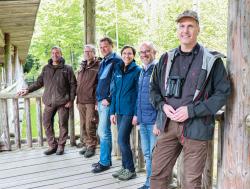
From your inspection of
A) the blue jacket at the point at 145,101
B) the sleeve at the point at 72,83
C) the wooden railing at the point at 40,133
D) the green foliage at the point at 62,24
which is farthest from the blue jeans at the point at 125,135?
the green foliage at the point at 62,24

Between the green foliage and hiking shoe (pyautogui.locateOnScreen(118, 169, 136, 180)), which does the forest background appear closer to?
the green foliage

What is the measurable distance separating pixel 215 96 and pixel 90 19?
334cm

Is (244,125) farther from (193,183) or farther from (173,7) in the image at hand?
(173,7)

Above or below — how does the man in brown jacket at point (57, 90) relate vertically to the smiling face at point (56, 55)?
below

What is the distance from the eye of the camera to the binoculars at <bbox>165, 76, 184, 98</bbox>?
8.75ft

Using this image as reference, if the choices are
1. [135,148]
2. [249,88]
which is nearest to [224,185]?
[249,88]

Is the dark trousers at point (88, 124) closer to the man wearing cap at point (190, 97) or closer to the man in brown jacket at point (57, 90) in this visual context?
the man in brown jacket at point (57, 90)

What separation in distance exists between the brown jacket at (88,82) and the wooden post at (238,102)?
2.30m

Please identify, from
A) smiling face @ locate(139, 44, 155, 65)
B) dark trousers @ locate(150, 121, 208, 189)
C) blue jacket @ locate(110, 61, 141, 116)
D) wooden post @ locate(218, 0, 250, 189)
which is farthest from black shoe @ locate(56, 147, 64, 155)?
wooden post @ locate(218, 0, 250, 189)

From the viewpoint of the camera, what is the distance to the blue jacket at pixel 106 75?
4164 millimetres

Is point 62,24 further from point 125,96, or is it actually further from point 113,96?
point 125,96

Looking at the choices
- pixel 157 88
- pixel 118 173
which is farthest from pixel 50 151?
pixel 157 88

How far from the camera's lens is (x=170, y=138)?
9.15 feet

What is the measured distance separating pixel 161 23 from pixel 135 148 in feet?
48.8
